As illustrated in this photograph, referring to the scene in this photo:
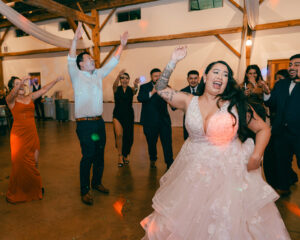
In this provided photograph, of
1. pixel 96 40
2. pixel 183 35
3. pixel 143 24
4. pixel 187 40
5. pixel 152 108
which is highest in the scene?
pixel 143 24

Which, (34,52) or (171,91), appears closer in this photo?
(171,91)

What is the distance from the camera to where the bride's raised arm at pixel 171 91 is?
1664 mm

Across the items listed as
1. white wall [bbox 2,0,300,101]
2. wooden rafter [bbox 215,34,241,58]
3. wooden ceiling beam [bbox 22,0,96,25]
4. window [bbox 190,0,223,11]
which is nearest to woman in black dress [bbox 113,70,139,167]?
wooden ceiling beam [bbox 22,0,96,25]

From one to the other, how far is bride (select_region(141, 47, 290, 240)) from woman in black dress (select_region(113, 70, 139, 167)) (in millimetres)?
2318

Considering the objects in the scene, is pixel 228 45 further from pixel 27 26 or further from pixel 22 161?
pixel 22 161

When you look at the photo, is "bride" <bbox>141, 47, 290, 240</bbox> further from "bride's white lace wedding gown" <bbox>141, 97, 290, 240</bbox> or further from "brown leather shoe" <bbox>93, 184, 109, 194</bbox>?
"brown leather shoe" <bbox>93, 184, 109, 194</bbox>

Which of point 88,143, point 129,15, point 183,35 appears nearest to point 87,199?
point 88,143

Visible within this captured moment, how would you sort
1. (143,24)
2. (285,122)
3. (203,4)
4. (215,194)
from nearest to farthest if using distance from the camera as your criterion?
(215,194)
(285,122)
(203,4)
(143,24)

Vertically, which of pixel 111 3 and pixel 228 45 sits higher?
pixel 111 3

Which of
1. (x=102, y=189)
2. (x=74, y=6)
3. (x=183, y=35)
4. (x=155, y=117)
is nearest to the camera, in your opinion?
(x=102, y=189)

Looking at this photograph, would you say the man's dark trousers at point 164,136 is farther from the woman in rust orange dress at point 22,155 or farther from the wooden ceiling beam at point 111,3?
the wooden ceiling beam at point 111,3

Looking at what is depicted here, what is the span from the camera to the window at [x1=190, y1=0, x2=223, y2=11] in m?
7.62

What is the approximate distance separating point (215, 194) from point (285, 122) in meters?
1.69

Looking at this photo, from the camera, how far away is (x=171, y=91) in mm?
1718
